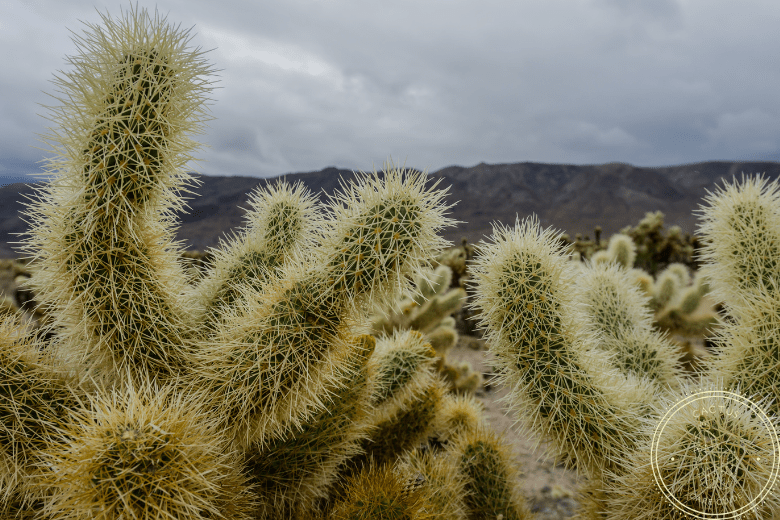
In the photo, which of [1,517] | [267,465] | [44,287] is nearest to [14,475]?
[1,517]

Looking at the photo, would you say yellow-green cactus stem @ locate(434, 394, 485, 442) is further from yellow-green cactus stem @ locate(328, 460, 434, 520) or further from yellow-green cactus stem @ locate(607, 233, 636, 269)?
yellow-green cactus stem @ locate(607, 233, 636, 269)

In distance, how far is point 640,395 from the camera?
1.93 metres

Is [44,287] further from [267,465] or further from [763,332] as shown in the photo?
[763,332]

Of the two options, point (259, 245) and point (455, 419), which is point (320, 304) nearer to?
point (259, 245)

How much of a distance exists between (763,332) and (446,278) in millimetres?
3027

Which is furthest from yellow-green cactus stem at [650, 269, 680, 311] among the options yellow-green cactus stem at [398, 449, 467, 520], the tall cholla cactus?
the tall cholla cactus

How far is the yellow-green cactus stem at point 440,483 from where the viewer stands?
2.01m

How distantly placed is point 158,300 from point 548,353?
4.97 feet

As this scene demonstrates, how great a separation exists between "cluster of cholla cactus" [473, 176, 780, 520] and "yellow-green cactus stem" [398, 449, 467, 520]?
0.58m

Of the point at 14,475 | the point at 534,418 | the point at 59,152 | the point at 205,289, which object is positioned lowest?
the point at 14,475

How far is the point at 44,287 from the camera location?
1493 millimetres

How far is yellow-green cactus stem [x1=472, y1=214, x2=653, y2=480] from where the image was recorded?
→ 1678 millimetres

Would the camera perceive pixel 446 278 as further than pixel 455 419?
Yes

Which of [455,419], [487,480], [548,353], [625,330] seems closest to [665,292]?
[625,330]
